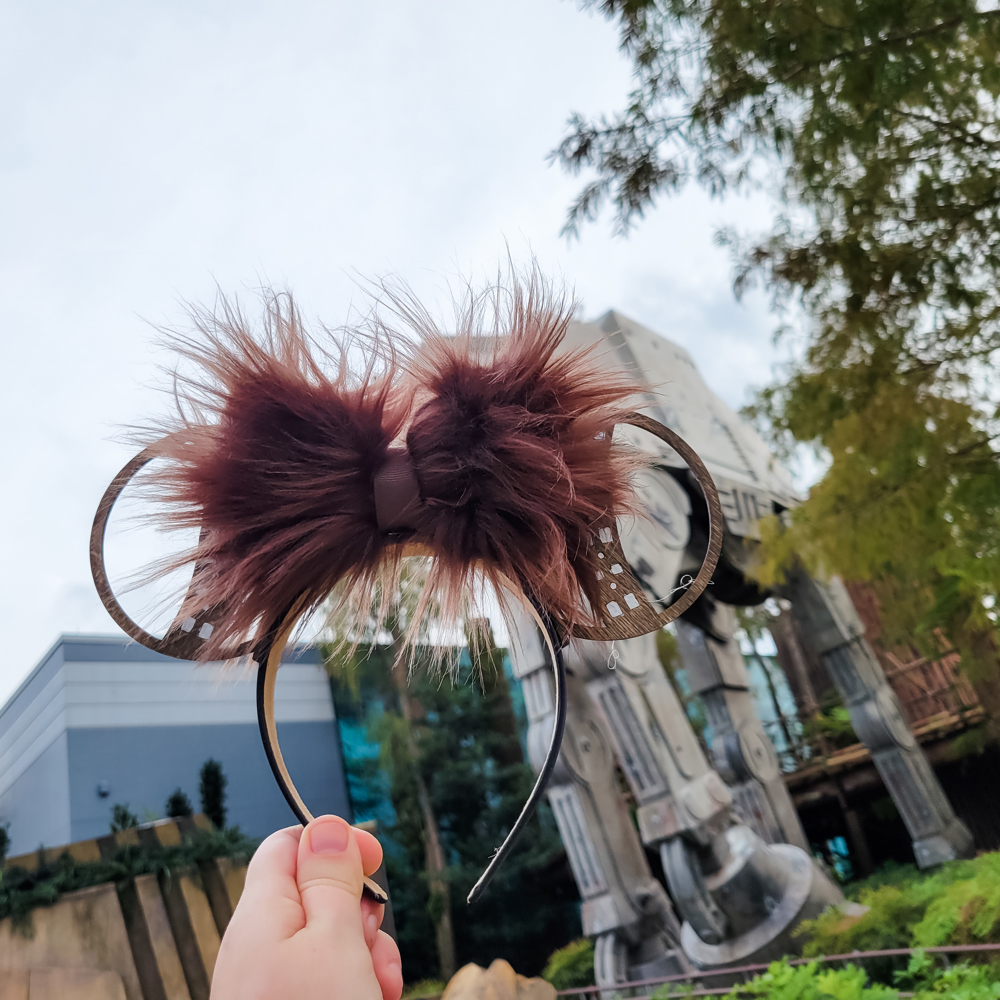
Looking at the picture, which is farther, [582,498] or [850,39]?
[850,39]

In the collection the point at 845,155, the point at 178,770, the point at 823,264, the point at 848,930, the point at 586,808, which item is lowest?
the point at 848,930

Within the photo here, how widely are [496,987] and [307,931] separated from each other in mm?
1461

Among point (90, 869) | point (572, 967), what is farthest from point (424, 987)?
point (90, 869)

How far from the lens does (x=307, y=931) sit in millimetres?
302

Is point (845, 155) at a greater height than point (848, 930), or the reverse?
point (845, 155)

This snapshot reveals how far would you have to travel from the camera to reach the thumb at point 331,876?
31cm

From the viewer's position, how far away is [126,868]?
1.08 m

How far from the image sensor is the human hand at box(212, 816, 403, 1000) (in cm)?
29

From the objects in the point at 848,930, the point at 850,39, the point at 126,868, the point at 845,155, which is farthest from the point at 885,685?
the point at 126,868

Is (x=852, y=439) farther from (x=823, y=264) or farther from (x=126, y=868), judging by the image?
(x=126, y=868)

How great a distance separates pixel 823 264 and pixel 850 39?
1.53 ft

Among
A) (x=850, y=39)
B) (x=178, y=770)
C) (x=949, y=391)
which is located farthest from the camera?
(x=178, y=770)

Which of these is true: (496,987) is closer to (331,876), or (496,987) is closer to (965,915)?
(965,915)

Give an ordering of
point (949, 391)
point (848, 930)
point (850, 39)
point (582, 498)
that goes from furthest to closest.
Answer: point (848, 930) → point (949, 391) → point (850, 39) → point (582, 498)
